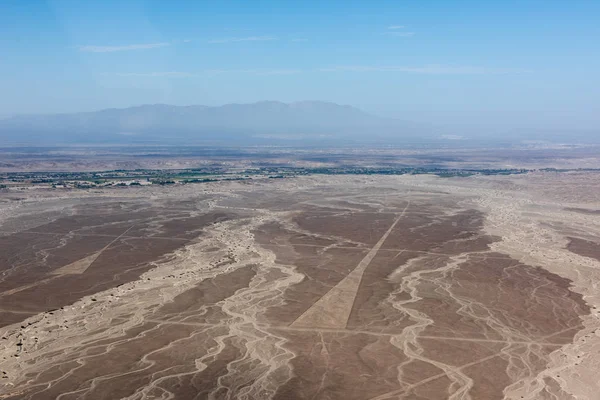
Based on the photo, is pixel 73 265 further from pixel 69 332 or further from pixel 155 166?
pixel 155 166

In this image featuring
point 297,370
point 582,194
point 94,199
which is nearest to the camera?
point 297,370

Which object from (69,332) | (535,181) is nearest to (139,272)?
(69,332)

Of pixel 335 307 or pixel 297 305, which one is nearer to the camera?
pixel 335 307

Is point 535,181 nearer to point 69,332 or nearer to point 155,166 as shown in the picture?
point 155,166

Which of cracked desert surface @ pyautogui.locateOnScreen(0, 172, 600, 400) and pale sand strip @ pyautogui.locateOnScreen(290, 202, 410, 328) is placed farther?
pale sand strip @ pyautogui.locateOnScreen(290, 202, 410, 328)

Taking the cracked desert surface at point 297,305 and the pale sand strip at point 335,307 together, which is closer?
the cracked desert surface at point 297,305

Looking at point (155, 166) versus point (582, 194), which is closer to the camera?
point (582, 194)

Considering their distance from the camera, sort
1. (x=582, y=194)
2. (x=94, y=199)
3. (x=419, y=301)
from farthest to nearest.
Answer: (x=582, y=194), (x=94, y=199), (x=419, y=301)
